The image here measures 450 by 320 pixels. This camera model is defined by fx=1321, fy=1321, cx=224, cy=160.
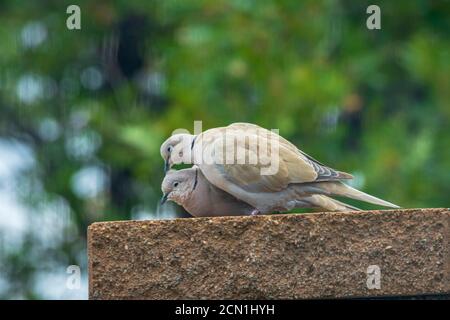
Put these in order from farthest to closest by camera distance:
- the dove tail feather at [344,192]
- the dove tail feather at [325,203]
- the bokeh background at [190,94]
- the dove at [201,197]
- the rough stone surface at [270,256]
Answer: the bokeh background at [190,94]
the dove tail feather at [325,203]
the dove tail feather at [344,192]
the dove at [201,197]
the rough stone surface at [270,256]

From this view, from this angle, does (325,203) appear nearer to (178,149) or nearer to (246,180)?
(246,180)

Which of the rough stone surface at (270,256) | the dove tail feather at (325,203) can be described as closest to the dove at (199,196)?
the dove tail feather at (325,203)

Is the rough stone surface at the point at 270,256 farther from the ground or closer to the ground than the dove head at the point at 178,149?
closer to the ground

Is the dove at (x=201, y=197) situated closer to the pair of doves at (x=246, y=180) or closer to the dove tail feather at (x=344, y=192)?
the pair of doves at (x=246, y=180)

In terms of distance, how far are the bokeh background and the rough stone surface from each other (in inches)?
211

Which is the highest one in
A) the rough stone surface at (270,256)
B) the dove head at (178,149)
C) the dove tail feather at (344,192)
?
the dove head at (178,149)

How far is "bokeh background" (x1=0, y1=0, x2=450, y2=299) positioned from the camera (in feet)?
40.0

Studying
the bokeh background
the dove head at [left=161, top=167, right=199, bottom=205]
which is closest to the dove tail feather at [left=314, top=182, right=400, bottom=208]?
the dove head at [left=161, top=167, right=199, bottom=205]

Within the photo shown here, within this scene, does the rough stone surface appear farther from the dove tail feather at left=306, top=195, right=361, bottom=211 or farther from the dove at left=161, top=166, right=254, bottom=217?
the dove tail feather at left=306, top=195, right=361, bottom=211

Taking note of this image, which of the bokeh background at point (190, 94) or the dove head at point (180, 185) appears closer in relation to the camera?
the dove head at point (180, 185)

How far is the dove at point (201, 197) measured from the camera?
6.82 m

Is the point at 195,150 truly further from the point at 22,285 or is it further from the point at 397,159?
the point at 22,285

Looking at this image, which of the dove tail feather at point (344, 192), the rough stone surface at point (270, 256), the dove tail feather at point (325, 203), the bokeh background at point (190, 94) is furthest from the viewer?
the bokeh background at point (190, 94)

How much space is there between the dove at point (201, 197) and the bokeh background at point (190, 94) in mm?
4557
